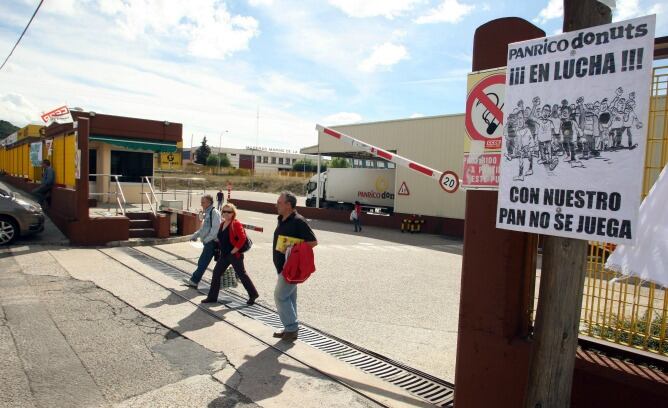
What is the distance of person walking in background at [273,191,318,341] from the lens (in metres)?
5.76

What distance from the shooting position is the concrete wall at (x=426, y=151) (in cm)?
2239

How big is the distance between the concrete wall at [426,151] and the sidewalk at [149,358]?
17.1m

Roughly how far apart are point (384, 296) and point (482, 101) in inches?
219

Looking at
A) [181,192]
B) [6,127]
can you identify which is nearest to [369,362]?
[181,192]

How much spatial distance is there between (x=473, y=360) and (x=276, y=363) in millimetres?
2202

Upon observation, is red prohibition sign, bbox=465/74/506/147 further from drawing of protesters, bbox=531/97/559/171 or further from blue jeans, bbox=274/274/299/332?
blue jeans, bbox=274/274/299/332

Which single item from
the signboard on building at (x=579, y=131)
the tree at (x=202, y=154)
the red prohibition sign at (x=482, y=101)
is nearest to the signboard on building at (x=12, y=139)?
the red prohibition sign at (x=482, y=101)

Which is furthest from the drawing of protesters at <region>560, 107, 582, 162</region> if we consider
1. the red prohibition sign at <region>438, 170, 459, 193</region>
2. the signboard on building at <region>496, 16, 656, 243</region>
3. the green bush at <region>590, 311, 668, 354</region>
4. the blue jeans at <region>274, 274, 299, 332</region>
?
the red prohibition sign at <region>438, 170, 459, 193</region>

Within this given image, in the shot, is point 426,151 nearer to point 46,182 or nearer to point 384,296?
point 384,296

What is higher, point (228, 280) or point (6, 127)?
point (6, 127)

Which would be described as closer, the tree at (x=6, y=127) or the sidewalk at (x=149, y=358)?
the sidewalk at (x=149, y=358)

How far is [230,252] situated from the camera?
24.4ft

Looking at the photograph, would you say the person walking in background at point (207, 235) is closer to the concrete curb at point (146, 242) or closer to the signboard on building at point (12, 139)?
the concrete curb at point (146, 242)

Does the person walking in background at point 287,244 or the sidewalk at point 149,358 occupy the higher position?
the person walking in background at point 287,244
